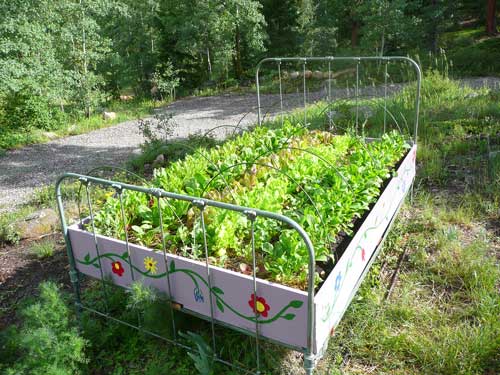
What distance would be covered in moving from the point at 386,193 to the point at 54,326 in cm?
205

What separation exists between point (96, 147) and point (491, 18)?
40.2ft

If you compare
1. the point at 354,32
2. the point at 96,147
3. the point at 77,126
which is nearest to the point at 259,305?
the point at 96,147

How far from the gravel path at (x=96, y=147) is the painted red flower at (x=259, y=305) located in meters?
2.60

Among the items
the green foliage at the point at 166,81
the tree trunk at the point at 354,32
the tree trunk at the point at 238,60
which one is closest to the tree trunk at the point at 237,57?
the tree trunk at the point at 238,60

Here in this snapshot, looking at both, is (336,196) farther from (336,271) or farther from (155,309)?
(155,309)

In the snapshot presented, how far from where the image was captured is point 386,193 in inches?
112

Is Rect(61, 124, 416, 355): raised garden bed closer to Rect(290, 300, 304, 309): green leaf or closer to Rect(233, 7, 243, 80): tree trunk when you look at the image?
Rect(290, 300, 304, 309): green leaf

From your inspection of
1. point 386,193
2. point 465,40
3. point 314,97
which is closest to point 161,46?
point 314,97

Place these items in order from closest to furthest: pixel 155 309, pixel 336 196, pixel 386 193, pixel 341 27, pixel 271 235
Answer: pixel 155 309
pixel 271 235
pixel 336 196
pixel 386 193
pixel 341 27

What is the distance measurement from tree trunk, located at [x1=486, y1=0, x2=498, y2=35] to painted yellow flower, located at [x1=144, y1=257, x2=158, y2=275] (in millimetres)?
14489

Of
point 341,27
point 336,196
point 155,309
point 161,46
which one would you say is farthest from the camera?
point 341,27

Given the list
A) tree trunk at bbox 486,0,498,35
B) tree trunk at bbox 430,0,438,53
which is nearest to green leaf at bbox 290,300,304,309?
tree trunk at bbox 430,0,438,53

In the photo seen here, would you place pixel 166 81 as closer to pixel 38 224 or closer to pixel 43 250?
pixel 38 224

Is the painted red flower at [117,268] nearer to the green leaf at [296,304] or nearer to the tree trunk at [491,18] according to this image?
the green leaf at [296,304]
